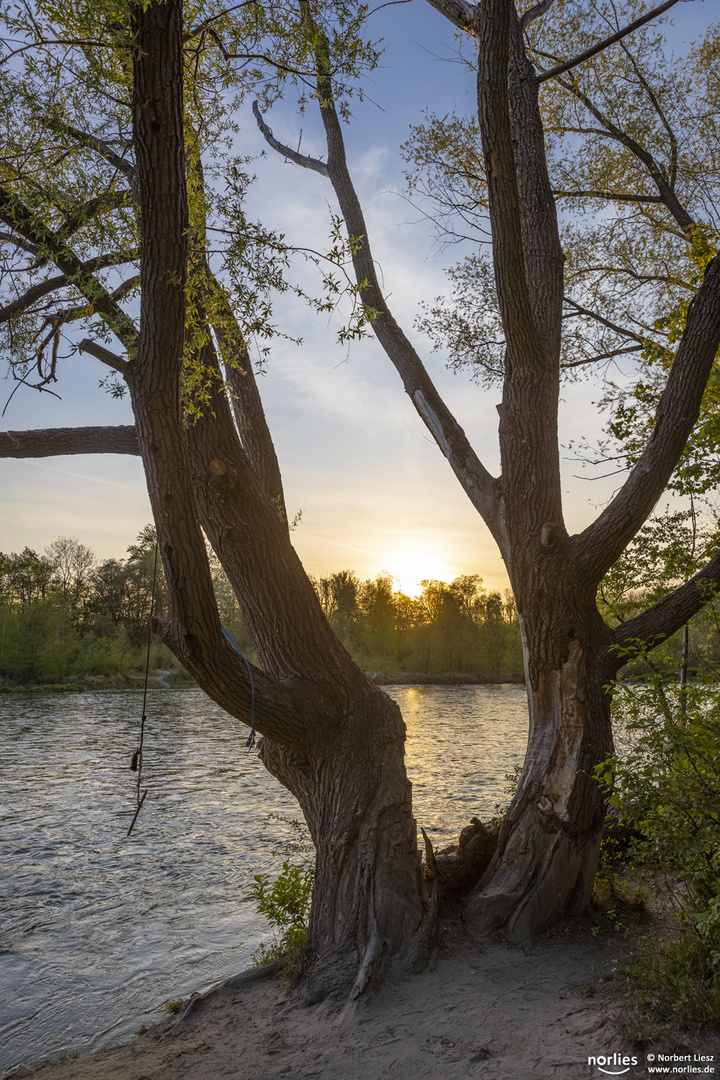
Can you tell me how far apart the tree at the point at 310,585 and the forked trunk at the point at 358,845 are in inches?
0.5

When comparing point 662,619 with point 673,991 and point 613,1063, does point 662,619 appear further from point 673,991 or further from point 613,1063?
point 613,1063

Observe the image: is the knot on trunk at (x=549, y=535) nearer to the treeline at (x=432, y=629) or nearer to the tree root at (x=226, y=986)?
the tree root at (x=226, y=986)

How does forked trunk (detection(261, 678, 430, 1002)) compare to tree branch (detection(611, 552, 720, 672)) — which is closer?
forked trunk (detection(261, 678, 430, 1002))

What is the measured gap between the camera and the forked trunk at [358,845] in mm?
4523

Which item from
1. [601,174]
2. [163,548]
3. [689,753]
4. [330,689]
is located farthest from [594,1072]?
[601,174]

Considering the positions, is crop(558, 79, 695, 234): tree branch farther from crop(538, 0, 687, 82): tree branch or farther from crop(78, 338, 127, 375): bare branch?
crop(78, 338, 127, 375): bare branch

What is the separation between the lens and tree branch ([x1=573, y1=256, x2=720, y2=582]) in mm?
5156

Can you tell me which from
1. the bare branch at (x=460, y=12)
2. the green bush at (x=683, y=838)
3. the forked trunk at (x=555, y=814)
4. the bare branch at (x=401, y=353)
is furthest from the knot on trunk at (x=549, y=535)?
the bare branch at (x=460, y=12)

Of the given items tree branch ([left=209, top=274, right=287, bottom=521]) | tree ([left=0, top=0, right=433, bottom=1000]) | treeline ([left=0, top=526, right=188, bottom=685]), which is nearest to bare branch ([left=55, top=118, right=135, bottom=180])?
tree ([left=0, top=0, right=433, bottom=1000])

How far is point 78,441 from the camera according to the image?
4945 millimetres

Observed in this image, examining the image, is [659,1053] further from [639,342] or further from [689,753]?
[639,342]

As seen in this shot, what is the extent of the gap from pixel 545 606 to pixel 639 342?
5106 millimetres

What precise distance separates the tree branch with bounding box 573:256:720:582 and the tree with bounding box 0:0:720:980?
1 centimetres

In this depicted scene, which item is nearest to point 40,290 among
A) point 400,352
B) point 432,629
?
point 400,352
